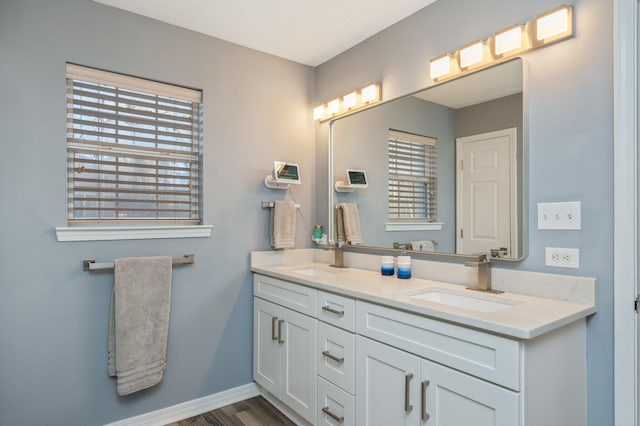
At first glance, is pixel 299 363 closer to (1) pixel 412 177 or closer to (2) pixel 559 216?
(1) pixel 412 177

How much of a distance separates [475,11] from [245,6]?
121cm

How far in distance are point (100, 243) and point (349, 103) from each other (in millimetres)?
1746

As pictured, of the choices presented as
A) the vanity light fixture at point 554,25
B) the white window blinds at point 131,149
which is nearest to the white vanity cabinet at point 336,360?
the white window blinds at point 131,149

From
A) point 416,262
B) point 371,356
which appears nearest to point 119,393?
point 371,356

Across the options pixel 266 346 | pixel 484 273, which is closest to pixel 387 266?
pixel 484 273

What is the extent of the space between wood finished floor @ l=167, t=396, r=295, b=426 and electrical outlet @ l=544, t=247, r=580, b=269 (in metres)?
1.66

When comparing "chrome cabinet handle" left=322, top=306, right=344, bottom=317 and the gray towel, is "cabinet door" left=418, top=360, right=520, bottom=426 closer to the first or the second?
"chrome cabinet handle" left=322, top=306, right=344, bottom=317

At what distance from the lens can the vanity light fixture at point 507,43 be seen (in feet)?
5.08

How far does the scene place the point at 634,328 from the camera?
137cm

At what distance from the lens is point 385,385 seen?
1.60 m

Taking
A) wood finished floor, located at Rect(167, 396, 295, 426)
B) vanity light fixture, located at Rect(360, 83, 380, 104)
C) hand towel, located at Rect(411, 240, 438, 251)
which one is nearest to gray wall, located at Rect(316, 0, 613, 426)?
hand towel, located at Rect(411, 240, 438, 251)

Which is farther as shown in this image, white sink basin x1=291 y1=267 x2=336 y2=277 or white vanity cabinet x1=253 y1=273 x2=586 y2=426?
white sink basin x1=291 y1=267 x2=336 y2=277

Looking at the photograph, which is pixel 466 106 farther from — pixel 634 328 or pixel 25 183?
pixel 25 183

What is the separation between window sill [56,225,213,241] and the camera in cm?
200
